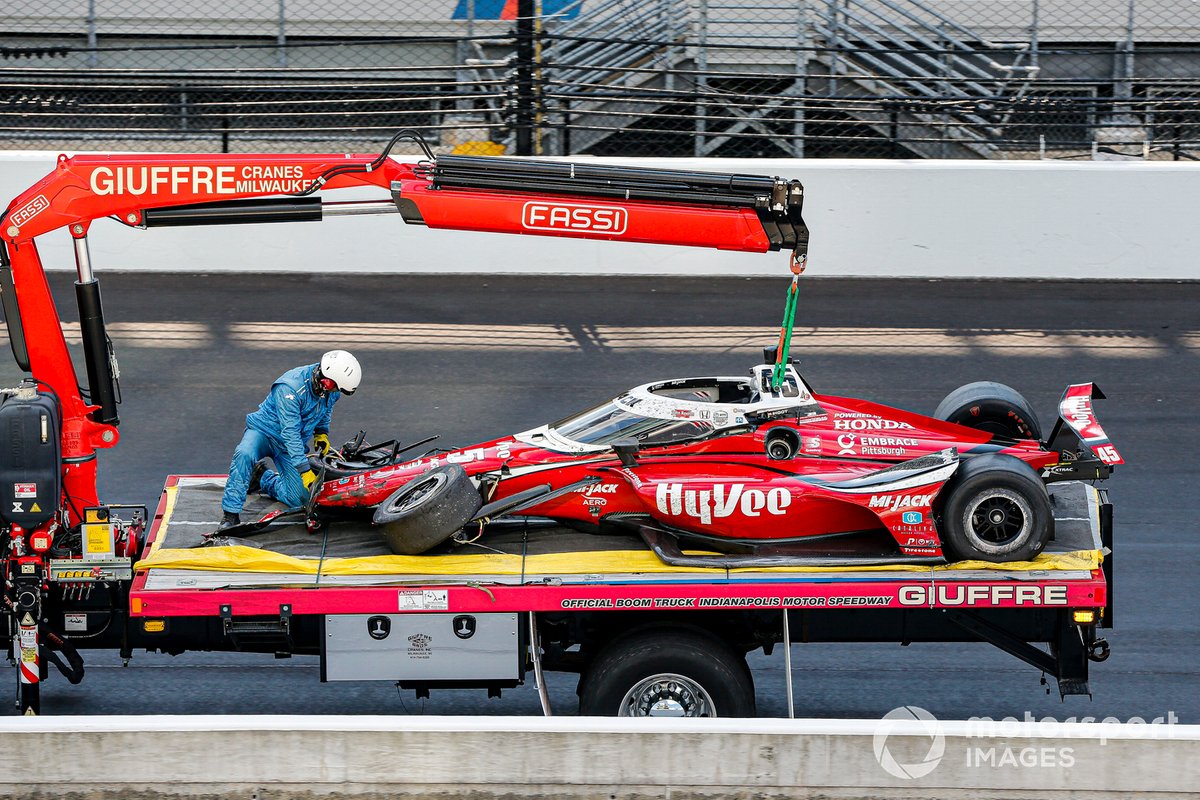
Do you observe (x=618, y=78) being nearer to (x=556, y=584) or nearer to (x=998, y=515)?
(x=998, y=515)

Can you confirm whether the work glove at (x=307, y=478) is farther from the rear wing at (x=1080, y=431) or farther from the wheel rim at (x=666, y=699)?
the rear wing at (x=1080, y=431)

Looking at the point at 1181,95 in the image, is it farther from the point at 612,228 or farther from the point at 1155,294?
the point at 612,228

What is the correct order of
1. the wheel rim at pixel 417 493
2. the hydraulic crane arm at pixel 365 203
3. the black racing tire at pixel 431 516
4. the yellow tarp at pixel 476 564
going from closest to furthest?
the yellow tarp at pixel 476 564
the black racing tire at pixel 431 516
the wheel rim at pixel 417 493
the hydraulic crane arm at pixel 365 203

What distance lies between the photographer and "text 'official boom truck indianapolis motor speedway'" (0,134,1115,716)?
7.39 meters

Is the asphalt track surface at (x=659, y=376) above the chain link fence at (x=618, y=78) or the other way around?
the other way around

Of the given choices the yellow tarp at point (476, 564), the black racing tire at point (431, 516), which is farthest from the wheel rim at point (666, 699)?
the black racing tire at point (431, 516)

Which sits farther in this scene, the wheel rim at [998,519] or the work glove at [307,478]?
the work glove at [307,478]

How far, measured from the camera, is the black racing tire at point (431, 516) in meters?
7.69

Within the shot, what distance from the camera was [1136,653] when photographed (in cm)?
896

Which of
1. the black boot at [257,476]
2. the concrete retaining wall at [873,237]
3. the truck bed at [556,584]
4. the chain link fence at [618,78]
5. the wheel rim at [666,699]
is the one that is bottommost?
the wheel rim at [666,699]

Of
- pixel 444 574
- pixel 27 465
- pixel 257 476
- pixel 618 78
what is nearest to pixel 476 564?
pixel 444 574

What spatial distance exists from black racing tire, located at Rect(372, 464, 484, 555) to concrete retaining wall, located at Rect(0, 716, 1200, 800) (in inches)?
54.1

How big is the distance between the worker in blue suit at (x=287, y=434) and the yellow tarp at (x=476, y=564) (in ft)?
2.77

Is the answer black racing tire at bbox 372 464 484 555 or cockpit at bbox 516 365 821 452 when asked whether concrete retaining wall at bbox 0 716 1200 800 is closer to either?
black racing tire at bbox 372 464 484 555
